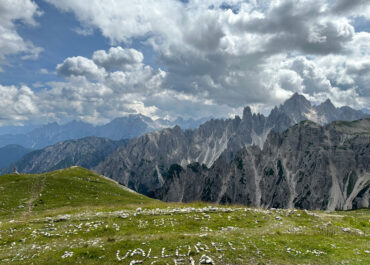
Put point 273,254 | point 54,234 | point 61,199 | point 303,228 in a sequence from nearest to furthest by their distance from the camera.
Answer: point 273,254 < point 54,234 < point 303,228 < point 61,199

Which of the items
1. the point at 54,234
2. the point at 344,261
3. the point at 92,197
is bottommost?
the point at 92,197

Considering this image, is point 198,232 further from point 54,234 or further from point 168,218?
point 54,234

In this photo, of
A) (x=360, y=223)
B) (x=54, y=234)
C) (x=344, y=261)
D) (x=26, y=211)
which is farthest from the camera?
(x=26, y=211)

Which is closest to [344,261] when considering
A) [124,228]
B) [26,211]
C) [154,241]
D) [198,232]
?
[198,232]

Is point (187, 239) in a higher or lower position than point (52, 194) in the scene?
higher

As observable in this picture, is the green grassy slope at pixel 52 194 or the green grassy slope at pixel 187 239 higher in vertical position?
the green grassy slope at pixel 187 239

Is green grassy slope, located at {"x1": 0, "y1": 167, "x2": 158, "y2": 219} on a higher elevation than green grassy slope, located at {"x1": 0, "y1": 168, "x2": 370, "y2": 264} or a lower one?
lower

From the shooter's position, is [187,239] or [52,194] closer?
[187,239]

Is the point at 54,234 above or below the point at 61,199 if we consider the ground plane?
above

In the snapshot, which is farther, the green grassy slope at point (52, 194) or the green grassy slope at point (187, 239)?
the green grassy slope at point (52, 194)

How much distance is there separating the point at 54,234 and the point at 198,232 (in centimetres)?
1463

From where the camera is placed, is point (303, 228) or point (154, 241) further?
point (303, 228)

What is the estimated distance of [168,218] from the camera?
27125 mm

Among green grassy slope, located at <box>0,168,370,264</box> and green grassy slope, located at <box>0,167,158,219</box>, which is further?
green grassy slope, located at <box>0,167,158,219</box>
